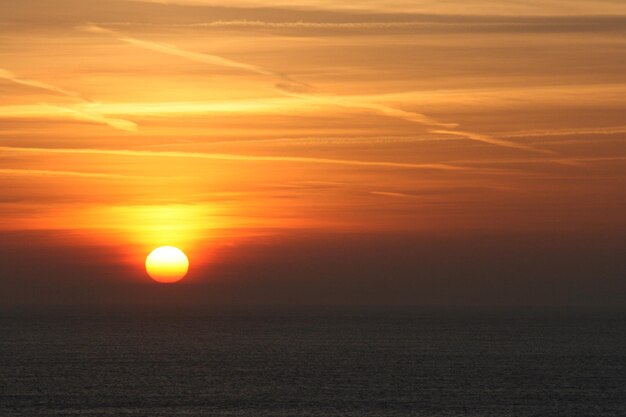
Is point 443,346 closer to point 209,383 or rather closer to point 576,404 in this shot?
point 209,383

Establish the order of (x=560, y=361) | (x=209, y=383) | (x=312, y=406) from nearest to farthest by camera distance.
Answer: (x=312, y=406) → (x=209, y=383) → (x=560, y=361)

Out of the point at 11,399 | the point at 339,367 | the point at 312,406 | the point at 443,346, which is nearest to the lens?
the point at 312,406

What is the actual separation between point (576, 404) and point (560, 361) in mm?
61735

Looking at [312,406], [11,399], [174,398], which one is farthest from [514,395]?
[11,399]

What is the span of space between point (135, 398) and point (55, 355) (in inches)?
2981

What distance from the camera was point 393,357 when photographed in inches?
6255

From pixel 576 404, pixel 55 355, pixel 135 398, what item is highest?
pixel 55 355

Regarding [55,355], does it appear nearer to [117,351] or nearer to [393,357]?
[117,351]

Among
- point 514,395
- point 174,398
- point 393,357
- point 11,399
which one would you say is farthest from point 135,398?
point 393,357

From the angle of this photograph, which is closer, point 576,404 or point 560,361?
point 576,404

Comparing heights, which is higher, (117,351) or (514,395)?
(117,351)

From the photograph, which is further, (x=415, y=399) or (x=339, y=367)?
(x=339, y=367)

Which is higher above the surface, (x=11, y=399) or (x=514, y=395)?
(x=11, y=399)

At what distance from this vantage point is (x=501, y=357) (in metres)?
163
